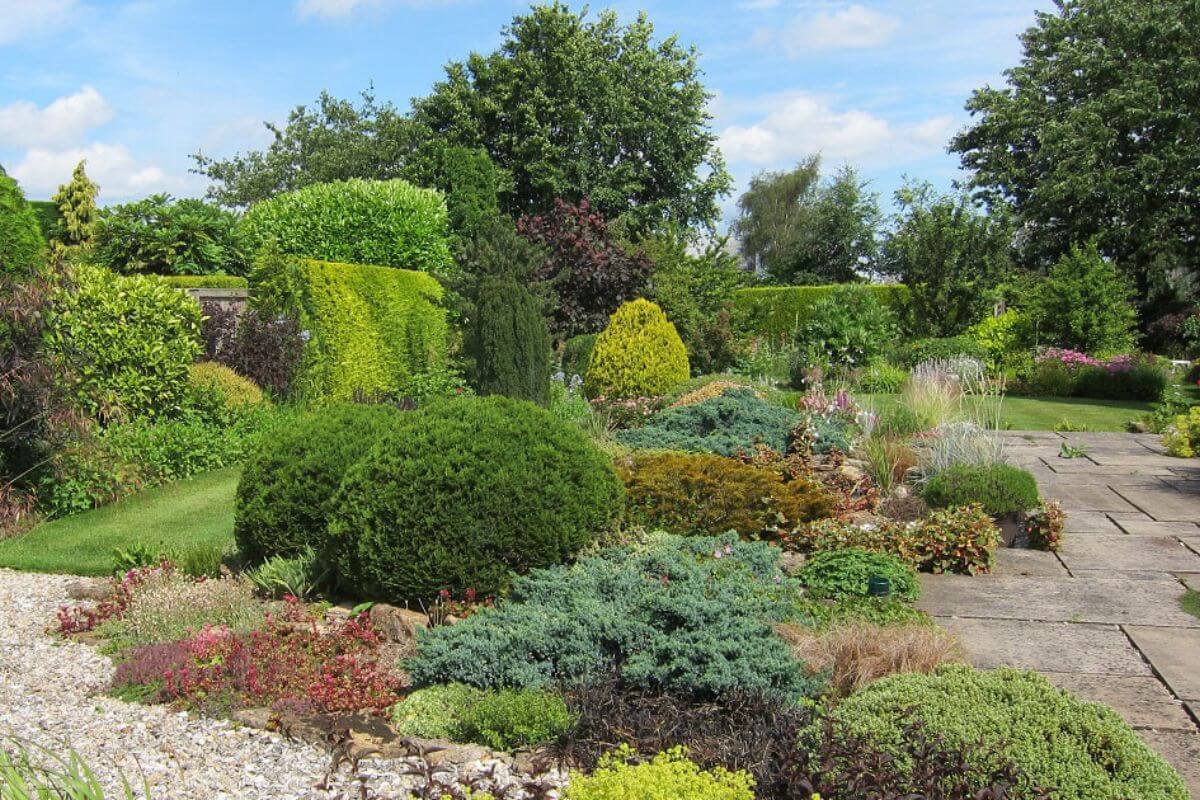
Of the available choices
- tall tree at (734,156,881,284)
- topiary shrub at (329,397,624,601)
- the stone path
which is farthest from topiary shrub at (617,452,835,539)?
tall tree at (734,156,881,284)

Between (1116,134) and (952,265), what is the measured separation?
27.4 ft

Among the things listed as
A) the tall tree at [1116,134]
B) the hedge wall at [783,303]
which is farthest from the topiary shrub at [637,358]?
the tall tree at [1116,134]

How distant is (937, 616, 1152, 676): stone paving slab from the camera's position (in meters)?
4.46

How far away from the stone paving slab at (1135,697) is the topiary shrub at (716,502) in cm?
237

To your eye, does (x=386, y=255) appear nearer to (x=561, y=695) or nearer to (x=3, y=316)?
(x=3, y=316)

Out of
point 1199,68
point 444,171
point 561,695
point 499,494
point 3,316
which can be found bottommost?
point 561,695

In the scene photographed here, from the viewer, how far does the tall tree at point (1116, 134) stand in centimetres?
2403

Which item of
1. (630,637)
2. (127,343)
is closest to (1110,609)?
(630,637)

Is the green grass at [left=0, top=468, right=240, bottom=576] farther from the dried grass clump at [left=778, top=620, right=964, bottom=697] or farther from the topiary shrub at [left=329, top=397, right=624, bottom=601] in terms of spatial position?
the dried grass clump at [left=778, top=620, right=964, bottom=697]

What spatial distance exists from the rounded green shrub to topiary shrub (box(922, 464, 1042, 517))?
156 inches

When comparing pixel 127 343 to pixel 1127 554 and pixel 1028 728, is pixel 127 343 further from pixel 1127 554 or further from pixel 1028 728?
pixel 1028 728

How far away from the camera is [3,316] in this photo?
7848 mm

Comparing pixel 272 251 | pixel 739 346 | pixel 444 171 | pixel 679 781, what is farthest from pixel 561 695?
pixel 444 171

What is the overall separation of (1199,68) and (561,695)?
26.1m
